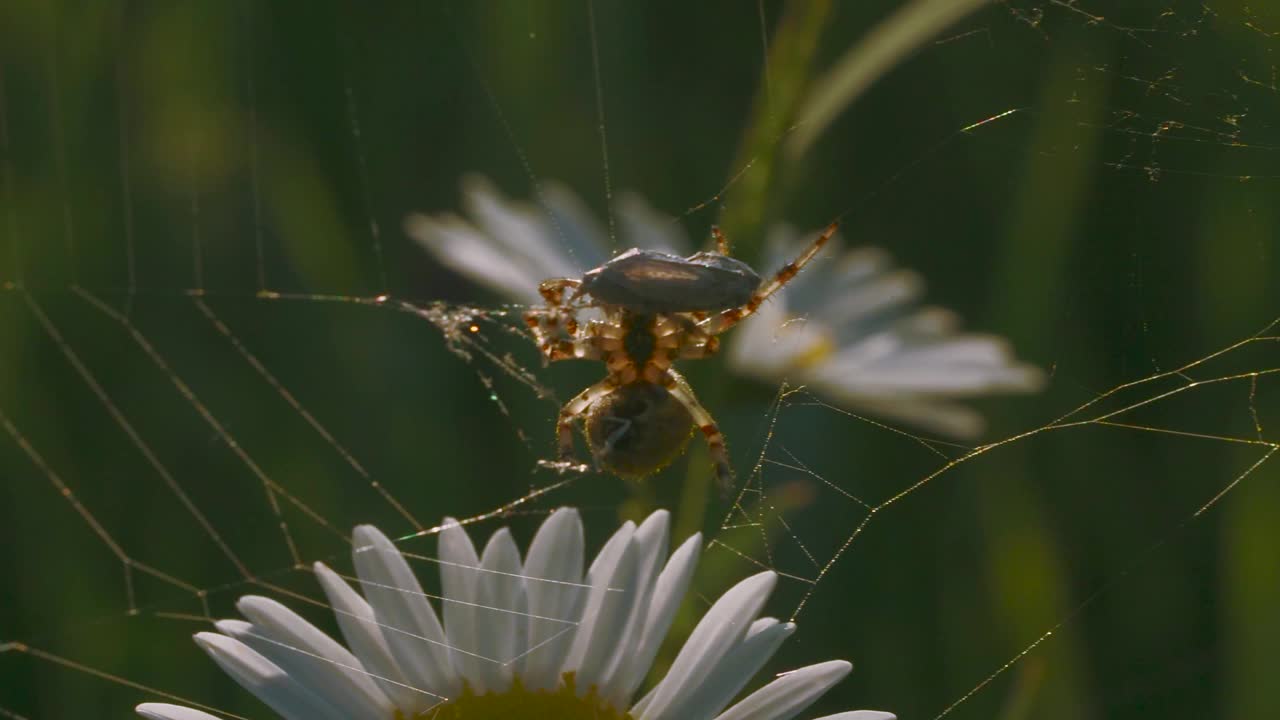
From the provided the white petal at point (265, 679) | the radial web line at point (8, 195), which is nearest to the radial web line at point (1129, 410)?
the white petal at point (265, 679)

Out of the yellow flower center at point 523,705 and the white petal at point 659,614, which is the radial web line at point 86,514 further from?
the white petal at point 659,614

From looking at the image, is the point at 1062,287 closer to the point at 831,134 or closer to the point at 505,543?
the point at 831,134

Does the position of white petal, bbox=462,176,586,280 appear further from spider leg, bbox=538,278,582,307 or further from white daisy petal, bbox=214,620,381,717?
white daisy petal, bbox=214,620,381,717

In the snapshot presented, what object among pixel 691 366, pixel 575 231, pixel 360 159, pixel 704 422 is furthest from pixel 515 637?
pixel 360 159

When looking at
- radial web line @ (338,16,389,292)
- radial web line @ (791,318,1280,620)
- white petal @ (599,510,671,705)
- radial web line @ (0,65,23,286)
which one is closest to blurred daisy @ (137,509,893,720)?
white petal @ (599,510,671,705)

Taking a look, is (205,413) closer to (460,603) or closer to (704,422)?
(704,422)

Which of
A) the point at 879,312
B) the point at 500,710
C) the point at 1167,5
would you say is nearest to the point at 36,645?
the point at 500,710
